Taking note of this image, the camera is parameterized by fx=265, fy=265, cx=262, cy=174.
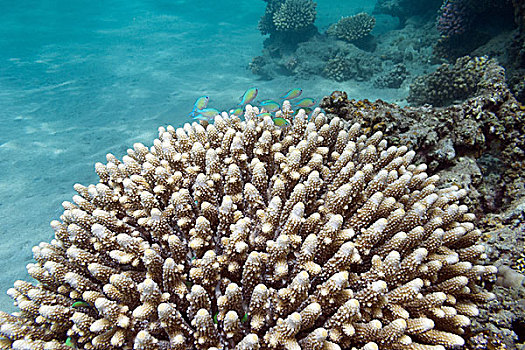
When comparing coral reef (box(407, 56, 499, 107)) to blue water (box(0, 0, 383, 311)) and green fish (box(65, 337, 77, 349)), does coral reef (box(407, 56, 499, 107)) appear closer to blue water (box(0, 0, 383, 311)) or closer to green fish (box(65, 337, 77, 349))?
blue water (box(0, 0, 383, 311))

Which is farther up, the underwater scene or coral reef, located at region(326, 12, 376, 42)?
coral reef, located at region(326, 12, 376, 42)

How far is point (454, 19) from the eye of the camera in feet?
34.3

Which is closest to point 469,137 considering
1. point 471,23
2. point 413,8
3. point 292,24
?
point 471,23

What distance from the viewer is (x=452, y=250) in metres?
2.40

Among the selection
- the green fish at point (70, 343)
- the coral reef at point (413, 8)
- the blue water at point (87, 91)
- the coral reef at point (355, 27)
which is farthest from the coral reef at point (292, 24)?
the green fish at point (70, 343)

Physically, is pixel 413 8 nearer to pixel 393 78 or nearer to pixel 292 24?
pixel 292 24

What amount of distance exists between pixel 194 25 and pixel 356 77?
28.0 meters

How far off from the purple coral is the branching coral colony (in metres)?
11.1

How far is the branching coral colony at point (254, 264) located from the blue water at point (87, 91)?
15.4 feet

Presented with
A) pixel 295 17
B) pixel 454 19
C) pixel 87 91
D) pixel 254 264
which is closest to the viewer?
pixel 254 264

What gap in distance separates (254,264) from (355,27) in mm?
18265

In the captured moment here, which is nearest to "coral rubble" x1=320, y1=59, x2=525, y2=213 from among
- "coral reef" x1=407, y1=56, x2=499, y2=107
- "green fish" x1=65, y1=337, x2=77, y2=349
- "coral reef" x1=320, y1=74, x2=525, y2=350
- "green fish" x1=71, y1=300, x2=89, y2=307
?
"coral reef" x1=320, y1=74, x2=525, y2=350

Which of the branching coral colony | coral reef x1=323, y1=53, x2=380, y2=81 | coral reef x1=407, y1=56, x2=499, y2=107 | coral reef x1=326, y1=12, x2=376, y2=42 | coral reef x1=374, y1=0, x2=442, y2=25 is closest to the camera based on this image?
the branching coral colony

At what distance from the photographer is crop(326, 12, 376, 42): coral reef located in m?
16.0
